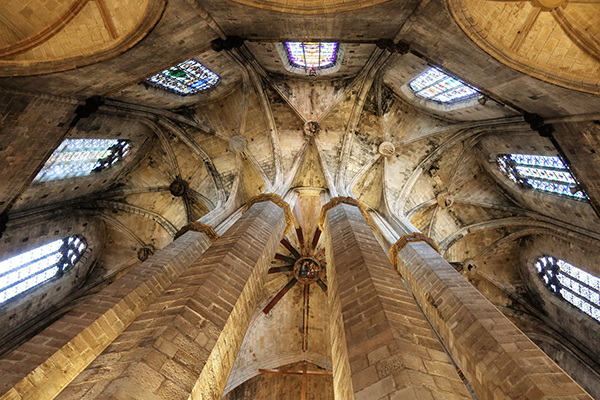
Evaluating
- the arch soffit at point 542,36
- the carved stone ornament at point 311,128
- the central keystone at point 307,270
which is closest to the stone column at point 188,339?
the arch soffit at point 542,36

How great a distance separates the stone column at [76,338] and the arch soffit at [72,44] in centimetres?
404

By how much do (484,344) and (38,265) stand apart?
1255cm

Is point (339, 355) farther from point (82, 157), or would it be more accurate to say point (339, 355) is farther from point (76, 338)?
point (82, 157)

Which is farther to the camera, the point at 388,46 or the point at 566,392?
the point at 388,46

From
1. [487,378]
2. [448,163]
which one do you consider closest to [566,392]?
[487,378]

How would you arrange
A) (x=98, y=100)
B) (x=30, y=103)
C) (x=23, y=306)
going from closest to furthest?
(x=30, y=103), (x=98, y=100), (x=23, y=306)

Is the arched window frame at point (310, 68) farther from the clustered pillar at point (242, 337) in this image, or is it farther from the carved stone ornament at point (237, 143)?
the clustered pillar at point (242, 337)

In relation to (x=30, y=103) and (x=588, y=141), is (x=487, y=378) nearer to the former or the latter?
(x=588, y=141)

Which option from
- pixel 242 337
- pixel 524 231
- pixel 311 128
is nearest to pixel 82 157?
pixel 311 128

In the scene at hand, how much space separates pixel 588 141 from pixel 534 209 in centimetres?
500

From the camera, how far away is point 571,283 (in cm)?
1080

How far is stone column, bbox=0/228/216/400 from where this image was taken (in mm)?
4055

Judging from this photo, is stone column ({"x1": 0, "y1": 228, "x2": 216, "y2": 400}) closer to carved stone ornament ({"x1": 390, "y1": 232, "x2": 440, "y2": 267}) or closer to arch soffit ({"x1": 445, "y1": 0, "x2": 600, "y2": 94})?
carved stone ornament ({"x1": 390, "y1": 232, "x2": 440, "y2": 267})

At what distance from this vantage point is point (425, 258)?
273 inches
